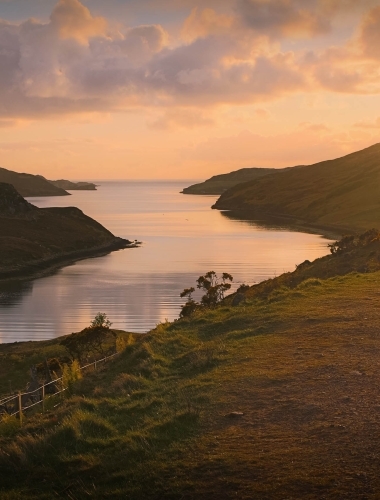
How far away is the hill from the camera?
132 m

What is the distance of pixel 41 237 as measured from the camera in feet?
512

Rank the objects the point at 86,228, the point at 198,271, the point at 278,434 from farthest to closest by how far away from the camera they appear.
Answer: the point at 86,228
the point at 198,271
the point at 278,434

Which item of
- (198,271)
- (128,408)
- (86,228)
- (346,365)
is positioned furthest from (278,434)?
(86,228)

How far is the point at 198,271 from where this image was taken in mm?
109812

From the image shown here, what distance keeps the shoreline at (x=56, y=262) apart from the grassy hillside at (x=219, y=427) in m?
98.4

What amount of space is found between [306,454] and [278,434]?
109 centimetres

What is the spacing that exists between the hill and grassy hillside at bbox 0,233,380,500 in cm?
10412

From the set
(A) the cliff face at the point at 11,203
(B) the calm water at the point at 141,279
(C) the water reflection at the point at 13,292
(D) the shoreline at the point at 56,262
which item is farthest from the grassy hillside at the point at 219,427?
(A) the cliff face at the point at 11,203

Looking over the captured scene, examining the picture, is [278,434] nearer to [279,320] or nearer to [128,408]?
[128,408]

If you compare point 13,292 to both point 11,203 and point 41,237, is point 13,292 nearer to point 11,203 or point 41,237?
point 41,237

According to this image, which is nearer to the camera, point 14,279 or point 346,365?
point 346,365

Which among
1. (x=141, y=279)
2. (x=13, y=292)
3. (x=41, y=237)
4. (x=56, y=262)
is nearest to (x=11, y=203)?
(x=41, y=237)

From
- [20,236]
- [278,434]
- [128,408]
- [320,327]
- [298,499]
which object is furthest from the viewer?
[20,236]

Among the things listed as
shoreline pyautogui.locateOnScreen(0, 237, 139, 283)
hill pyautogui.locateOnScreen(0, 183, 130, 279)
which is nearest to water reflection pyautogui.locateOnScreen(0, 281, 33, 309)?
shoreline pyautogui.locateOnScreen(0, 237, 139, 283)
